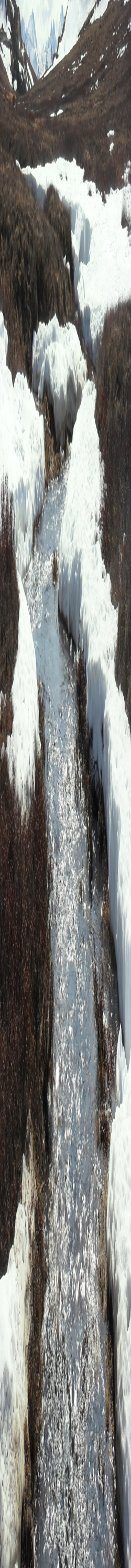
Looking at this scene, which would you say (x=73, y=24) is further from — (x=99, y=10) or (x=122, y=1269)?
(x=122, y=1269)

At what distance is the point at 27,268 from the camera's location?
1.65ft

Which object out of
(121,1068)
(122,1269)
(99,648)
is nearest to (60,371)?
(99,648)

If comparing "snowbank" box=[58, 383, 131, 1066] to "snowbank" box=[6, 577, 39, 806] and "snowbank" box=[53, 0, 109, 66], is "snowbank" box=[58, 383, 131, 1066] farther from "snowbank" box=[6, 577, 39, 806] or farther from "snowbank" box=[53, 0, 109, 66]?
"snowbank" box=[53, 0, 109, 66]

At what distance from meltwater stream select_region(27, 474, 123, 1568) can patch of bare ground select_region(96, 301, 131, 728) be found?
4cm

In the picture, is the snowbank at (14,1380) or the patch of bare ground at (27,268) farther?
the patch of bare ground at (27,268)

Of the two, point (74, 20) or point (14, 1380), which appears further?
point (74, 20)

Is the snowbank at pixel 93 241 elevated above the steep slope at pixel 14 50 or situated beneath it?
situated beneath

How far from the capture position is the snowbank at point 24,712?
469 millimetres

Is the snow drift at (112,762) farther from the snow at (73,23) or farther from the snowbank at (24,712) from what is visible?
the snow at (73,23)

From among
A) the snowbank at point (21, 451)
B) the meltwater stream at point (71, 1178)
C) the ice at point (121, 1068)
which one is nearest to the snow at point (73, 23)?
the snowbank at point (21, 451)

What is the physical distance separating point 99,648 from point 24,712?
6cm

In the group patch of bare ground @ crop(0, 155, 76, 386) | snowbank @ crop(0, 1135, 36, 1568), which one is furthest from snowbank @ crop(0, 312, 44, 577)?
snowbank @ crop(0, 1135, 36, 1568)

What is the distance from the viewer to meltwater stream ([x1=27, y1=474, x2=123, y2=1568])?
399 millimetres

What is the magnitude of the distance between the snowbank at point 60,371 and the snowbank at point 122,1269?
0.41 meters
